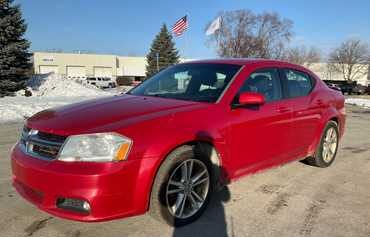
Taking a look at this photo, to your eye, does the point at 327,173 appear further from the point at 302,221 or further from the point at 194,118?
the point at 194,118

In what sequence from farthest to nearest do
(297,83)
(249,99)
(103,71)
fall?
(103,71) < (297,83) < (249,99)

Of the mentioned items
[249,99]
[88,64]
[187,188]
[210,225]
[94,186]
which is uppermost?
[88,64]

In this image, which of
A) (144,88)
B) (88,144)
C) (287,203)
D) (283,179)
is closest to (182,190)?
(88,144)

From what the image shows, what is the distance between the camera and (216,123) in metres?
4.27

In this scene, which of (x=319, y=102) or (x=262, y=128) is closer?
(x=262, y=128)

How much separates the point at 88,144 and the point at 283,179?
10.4 ft

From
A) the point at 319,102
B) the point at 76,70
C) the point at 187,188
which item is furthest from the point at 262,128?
the point at 76,70

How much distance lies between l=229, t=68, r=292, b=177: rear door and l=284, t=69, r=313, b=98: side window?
241mm

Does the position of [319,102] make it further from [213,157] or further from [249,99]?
[213,157]

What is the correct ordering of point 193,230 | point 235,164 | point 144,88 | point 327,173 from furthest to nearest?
point 327,173 → point 144,88 → point 235,164 → point 193,230

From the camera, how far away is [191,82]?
16.6 ft

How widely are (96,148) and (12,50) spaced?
24.4 metres

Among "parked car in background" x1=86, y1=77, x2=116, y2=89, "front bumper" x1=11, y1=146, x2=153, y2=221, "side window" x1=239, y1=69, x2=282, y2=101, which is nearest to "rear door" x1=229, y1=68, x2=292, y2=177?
"side window" x1=239, y1=69, x2=282, y2=101

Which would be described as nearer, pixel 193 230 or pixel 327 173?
pixel 193 230
